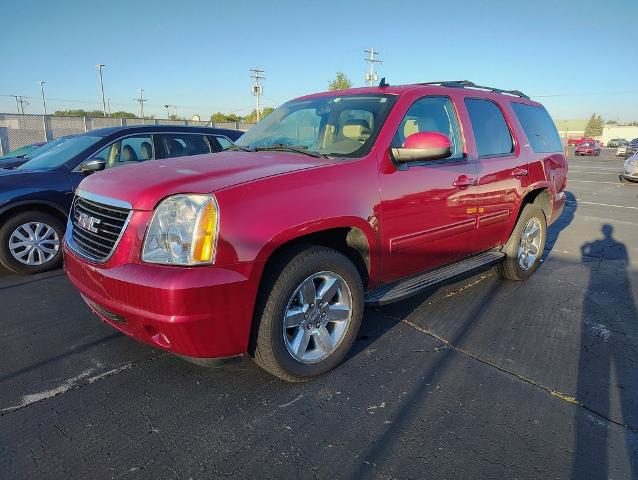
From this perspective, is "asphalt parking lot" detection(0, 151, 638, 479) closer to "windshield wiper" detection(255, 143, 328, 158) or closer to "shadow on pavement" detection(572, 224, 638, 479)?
"shadow on pavement" detection(572, 224, 638, 479)

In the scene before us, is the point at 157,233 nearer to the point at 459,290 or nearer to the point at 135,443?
the point at 135,443

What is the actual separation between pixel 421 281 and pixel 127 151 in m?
4.30

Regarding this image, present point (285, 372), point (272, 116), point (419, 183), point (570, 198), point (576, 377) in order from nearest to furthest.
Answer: point (285, 372), point (576, 377), point (419, 183), point (272, 116), point (570, 198)

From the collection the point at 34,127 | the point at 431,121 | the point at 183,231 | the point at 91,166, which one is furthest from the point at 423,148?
the point at 34,127

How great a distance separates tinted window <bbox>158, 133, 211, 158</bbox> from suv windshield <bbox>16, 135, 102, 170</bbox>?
85cm

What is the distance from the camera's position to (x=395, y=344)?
339 centimetres

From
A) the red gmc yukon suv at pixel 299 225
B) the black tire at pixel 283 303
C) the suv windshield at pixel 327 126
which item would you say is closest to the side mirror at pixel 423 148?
the red gmc yukon suv at pixel 299 225

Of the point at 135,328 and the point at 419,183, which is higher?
the point at 419,183

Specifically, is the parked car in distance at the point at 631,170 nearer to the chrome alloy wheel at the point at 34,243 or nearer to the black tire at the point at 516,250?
the black tire at the point at 516,250

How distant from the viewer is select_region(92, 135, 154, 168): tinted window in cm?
559

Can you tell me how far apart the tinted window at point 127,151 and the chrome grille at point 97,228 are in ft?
9.35

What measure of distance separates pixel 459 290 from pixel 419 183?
1.80 m

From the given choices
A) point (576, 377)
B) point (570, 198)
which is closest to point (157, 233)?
point (576, 377)

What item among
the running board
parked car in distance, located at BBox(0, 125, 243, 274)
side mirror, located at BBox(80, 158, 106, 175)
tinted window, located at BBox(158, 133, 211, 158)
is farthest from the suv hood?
tinted window, located at BBox(158, 133, 211, 158)
